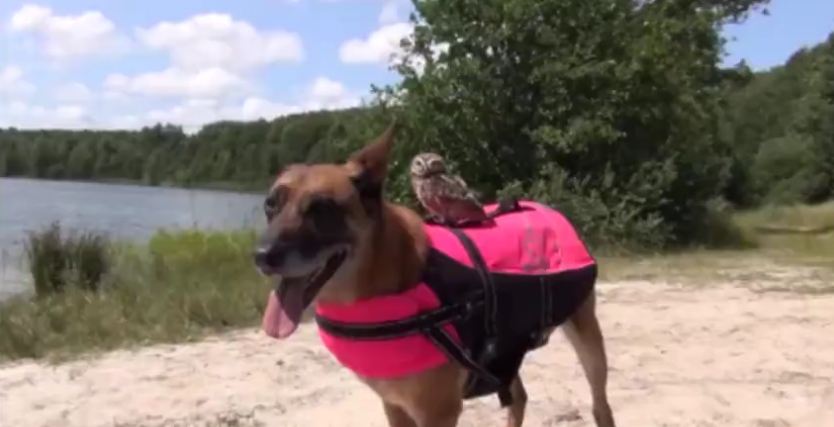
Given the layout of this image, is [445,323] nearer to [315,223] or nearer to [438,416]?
[438,416]

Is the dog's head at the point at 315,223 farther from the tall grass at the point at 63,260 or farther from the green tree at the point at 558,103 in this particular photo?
the green tree at the point at 558,103

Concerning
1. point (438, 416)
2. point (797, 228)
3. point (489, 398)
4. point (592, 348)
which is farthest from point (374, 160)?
point (797, 228)

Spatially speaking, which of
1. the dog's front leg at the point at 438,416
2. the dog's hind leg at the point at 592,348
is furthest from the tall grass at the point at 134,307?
the dog's front leg at the point at 438,416

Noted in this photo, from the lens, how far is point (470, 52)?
75.4ft

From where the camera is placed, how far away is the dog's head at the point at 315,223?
3.94m

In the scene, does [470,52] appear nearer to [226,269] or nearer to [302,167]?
[226,269]

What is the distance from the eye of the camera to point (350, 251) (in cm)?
416

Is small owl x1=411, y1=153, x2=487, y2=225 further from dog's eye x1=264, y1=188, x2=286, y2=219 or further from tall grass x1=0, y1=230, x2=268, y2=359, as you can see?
tall grass x1=0, y1=230, x2=268, y2=359

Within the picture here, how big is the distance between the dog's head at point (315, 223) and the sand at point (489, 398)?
2.89 m

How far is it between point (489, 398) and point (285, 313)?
3.35 m

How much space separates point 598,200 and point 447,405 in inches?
666

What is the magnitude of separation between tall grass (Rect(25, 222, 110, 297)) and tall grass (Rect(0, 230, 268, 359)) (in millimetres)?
45

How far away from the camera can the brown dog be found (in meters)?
4.00

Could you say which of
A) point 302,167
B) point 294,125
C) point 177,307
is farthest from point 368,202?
point 294,125
